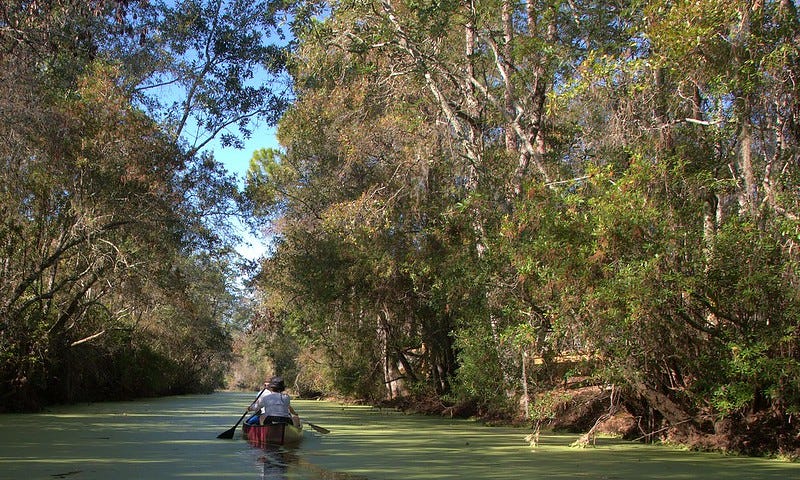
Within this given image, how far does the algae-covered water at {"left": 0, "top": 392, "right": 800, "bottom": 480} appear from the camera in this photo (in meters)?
8.19

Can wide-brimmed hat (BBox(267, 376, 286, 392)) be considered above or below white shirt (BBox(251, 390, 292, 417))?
above

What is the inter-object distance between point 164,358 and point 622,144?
3020cm

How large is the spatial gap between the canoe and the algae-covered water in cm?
24

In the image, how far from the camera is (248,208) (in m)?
20.0

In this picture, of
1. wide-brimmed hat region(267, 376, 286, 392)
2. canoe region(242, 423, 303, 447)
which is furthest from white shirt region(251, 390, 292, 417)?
canoe region(242, 423, 303, 447)

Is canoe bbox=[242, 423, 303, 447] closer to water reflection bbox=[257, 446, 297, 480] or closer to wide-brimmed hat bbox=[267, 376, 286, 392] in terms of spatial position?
water reflection bbox=[257, 446, 297, 480]

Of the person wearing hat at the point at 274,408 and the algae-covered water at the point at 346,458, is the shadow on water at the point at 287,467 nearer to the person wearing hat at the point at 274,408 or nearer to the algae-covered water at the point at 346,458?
A: the algae-covered water at the point at 346,458

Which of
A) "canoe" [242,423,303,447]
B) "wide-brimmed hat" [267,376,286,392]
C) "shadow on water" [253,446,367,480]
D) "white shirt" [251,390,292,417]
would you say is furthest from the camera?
"wide-brimmed hat" [267,376,286,392]

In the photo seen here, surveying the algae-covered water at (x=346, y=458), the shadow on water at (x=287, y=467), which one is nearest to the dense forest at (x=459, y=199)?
the algae-covered water at (x=346, y=458)

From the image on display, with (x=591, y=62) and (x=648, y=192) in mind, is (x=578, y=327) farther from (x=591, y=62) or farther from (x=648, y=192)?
(x=591, y=62)

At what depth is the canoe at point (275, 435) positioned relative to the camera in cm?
1202

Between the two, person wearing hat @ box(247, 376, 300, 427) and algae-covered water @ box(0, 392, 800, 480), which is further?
person wearing hat @ box(247, 376, 300, 427)

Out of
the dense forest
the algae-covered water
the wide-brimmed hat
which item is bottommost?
the algae-covered water

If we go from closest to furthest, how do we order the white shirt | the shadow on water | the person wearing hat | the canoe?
the shadow on water < the canoe < the person wearing hat < the white shirt
